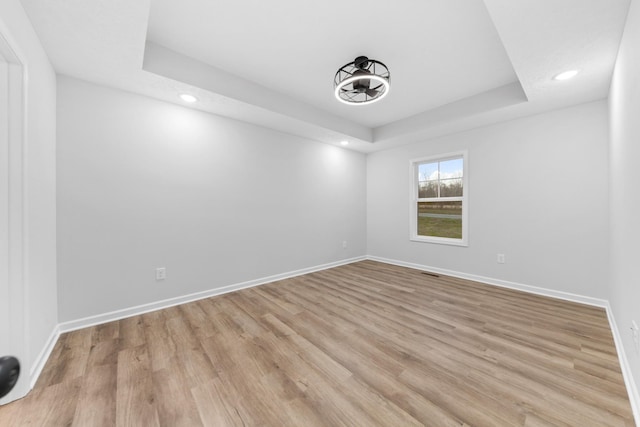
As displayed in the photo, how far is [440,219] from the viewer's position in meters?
4.43

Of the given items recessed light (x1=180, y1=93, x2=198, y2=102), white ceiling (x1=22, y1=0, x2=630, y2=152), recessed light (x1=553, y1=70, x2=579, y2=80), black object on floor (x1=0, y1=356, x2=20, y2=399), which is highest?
white ceiling (x1=22, y1=0, x2=630, y2=152)

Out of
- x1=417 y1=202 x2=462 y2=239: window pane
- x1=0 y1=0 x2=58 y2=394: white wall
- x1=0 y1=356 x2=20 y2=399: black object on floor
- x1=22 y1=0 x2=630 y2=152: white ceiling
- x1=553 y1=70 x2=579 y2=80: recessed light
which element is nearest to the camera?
x1=0 y1=356 x2=20 y2=399: black object on floor

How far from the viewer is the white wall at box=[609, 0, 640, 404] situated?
1.43 metres

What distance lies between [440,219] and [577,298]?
198cm

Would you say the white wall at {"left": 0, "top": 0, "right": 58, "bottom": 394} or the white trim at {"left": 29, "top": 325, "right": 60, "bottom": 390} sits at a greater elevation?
the white wall at {"left": 0, "top": 0, "right": 58, "bottom": 394}

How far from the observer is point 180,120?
2926mm

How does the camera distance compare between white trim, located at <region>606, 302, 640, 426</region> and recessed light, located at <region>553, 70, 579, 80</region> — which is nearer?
white trim, located at <region>606, 302, 640, 426</region>

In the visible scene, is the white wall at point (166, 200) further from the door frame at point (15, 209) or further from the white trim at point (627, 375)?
the white trim at point (627, 375)

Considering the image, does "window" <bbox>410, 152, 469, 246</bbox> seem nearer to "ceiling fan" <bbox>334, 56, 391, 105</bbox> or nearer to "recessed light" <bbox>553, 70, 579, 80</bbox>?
"recessed light" <bbox>553, 70, 579, 80</bbox>

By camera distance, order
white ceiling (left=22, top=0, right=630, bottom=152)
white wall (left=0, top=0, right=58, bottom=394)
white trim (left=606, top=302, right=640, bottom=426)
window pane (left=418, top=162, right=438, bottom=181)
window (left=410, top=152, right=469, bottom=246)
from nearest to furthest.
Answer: white trim (left=606, top=302, right=640, bottom=426) < white wall (left=0, top=0, right=58, bottom=394) < white ceiling (left=22, top=0, right=630, bottom=152) < window (left=410, top=152, right=469, bottom=246) < window pane (left=418, top=162, right=438, bottom=181)

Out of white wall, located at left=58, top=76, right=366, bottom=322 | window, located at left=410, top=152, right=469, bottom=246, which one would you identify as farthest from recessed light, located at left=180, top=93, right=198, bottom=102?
window, located at left=410, top=152, right=469, bottom=246

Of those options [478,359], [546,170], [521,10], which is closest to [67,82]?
[521,10]

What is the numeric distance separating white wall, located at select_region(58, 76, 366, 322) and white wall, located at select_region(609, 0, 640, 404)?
11.5 feet

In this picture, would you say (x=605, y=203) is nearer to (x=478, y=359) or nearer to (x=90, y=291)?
(x=478, y=359)
